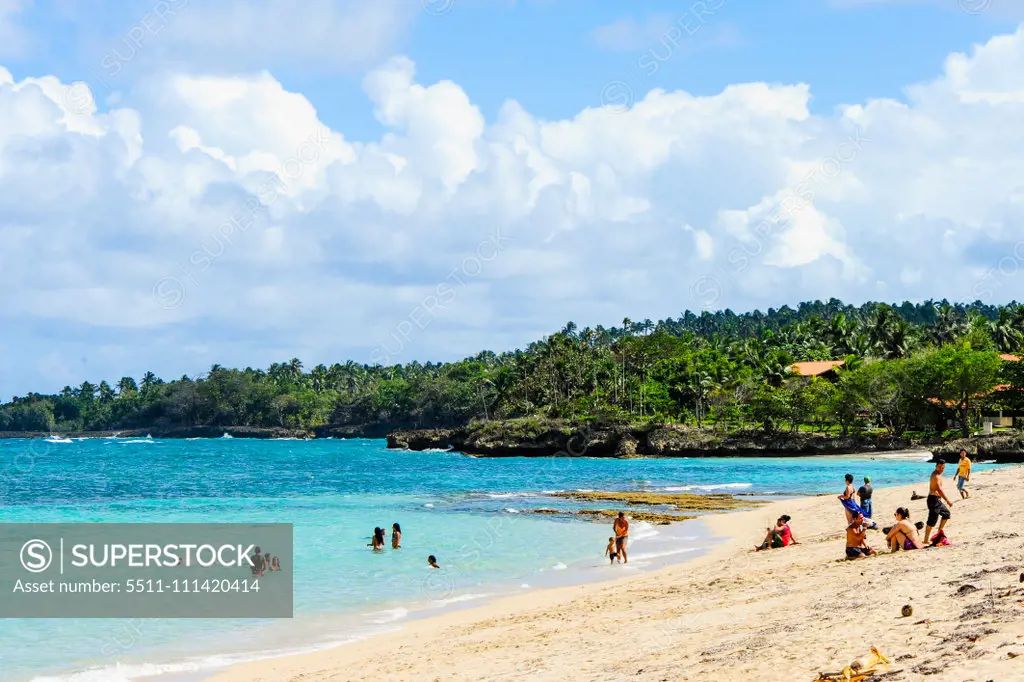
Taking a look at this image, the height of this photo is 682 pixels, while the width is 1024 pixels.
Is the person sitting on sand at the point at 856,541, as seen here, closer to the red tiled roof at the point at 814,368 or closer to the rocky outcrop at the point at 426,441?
the red tiled roof at the point at 814,368

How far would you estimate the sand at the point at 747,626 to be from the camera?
10.3 metres

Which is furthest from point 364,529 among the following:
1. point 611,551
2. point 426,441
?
point 426,441

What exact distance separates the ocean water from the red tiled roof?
909 inches

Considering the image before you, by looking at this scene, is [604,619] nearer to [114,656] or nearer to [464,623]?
[464,623]

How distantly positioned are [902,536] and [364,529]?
21162 millimetres

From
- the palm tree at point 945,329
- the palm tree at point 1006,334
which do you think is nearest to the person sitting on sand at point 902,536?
the palm tree at point 1006,334

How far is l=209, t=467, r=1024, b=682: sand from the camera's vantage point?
33.9 feet

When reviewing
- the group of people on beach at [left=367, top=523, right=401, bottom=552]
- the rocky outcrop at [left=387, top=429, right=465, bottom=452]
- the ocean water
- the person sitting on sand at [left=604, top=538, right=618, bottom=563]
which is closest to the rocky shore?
the ocean water

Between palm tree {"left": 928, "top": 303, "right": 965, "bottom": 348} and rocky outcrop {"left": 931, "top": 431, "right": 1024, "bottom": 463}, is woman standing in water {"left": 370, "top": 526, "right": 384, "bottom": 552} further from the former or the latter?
palm tree {"left": 928, "top": 303, "right": 965, "bottom": 348}

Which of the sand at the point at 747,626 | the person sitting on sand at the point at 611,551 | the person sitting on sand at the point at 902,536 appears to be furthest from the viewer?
the person sitting on sand at the point at 611,551

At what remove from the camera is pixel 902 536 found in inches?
730

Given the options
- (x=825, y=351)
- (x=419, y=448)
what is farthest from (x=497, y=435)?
Answer: (x=825, y=351)

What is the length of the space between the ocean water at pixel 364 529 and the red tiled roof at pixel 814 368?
23076mm

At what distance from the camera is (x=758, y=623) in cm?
1325
